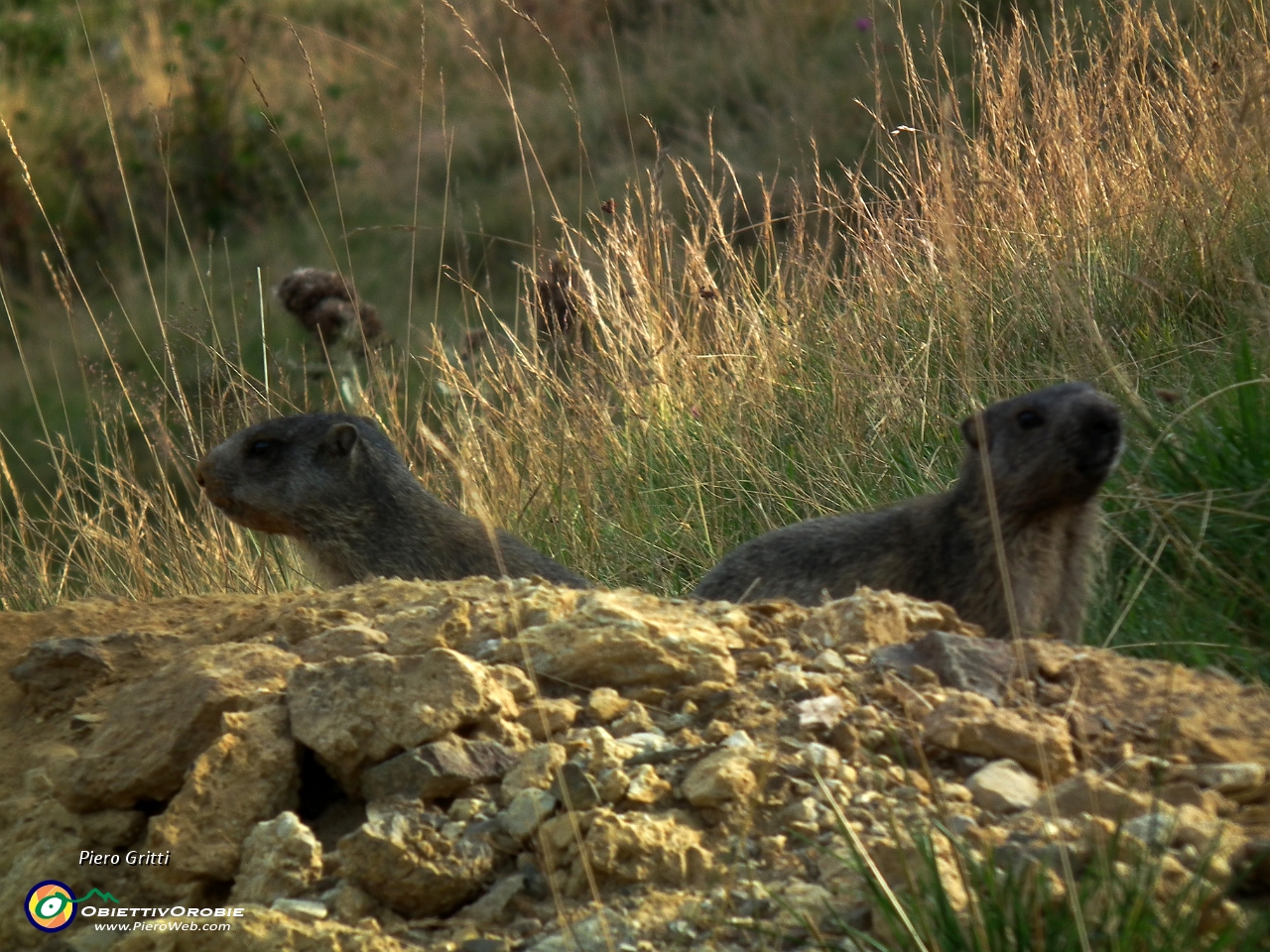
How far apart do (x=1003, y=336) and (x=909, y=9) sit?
9512mm

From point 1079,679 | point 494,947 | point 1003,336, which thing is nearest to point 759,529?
point 1003,336

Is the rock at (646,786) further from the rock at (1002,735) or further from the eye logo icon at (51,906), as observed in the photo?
the eye logo icon at (51,906)

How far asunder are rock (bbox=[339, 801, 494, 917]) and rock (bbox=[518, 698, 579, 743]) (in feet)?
1.08

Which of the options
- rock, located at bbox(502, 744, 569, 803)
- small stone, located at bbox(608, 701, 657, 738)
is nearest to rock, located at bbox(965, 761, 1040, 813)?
small stone, located at bbox(608, 701, 657, 738)

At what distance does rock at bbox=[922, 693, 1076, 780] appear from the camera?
2.71m

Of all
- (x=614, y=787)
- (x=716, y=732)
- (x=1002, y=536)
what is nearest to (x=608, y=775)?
(x=614, y=787)

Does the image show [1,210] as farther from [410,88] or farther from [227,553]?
[227,553]

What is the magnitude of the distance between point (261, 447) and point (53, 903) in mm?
3338

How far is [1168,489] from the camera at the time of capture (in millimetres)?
4172

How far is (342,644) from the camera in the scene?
3408mm

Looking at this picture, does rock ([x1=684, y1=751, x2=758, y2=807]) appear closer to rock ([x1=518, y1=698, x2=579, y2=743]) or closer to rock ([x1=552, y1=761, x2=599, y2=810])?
rock ([x1=552, y1=761, x2=599, y2=810])

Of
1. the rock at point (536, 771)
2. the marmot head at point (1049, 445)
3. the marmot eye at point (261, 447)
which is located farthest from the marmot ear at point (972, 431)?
the marmot eye at point (261, 447)

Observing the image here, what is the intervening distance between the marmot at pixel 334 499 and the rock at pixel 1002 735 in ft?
10.7

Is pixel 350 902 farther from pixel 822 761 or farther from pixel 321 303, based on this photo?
pixel 321 303
